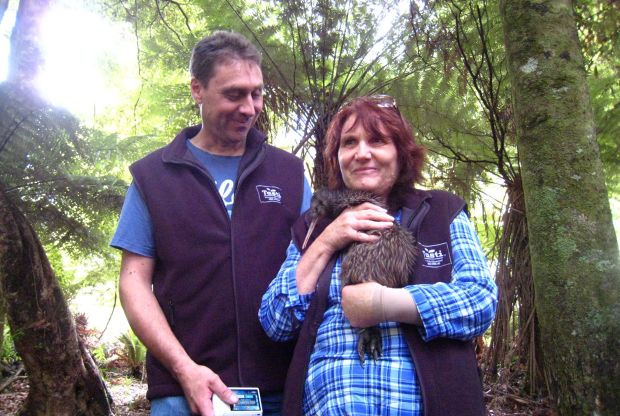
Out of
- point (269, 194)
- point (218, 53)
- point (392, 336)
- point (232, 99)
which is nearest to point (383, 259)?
point (392, 336)

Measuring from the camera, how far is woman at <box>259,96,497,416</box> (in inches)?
62.6

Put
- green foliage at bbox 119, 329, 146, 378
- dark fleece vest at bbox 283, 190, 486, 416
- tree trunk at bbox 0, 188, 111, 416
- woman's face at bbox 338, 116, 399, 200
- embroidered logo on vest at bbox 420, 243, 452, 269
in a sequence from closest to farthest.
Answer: dark fleece vest at bbox 283, 190, 486, 416 < embroidered logo on vest at bbox 420, 243, 452, 269 < woman's face at bbox 338, 116, 399, 200 < tree trunk at bbox 0, 188, 111, 416 < green foliage at bbox 119, 329, 146, 378

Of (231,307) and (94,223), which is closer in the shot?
(231,307)

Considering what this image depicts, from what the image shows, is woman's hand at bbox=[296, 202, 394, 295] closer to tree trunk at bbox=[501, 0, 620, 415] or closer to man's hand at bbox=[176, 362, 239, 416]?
man's hand at bbox=[176, 362, 239, 416]

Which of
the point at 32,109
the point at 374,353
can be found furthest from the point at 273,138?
the point at 374,353

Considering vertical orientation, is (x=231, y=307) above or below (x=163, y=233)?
below

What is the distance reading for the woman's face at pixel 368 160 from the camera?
76.3 inches

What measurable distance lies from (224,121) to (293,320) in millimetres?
823

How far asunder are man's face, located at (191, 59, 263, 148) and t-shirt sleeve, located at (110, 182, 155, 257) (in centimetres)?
40

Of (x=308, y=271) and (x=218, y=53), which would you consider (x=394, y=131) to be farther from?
(x=218, y=53)

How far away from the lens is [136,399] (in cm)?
531

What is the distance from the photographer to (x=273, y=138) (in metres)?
4.77

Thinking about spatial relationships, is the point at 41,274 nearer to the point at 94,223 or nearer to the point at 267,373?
the point at 94,223

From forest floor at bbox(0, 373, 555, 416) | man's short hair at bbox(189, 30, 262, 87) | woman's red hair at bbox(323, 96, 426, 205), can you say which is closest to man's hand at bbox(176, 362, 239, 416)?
woman's red hair at bbox(323, 96, 426, 205)
